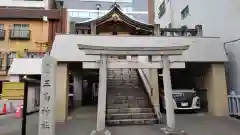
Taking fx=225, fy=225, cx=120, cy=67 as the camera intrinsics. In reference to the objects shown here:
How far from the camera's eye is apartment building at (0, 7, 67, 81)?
21.8m

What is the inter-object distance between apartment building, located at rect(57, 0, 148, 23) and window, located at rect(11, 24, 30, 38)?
1922 centimetres

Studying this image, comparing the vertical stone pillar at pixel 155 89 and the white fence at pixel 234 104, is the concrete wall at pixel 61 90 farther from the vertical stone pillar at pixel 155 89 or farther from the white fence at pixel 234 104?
the white fence at pixel 234 104

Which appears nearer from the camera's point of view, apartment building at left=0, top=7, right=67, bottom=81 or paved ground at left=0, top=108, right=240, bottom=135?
paved ground at left=0, top=108, right=240, bottom=135

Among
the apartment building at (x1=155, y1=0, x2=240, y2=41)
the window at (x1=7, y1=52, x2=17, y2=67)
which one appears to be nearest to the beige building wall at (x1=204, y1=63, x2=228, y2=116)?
the apartment building at (x1=155, y1=0, x2=240, y2=41)

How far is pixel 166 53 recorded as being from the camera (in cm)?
1013

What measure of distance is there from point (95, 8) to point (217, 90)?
35.0m

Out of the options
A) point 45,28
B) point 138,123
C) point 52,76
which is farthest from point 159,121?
point 45,28

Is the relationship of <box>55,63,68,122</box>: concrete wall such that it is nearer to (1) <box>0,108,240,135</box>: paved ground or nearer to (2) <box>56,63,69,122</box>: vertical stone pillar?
(2) <box>56,63,69,122</box>: vertical stone pillar

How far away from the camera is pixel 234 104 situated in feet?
41.7

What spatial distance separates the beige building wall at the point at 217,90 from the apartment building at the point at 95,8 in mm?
29922

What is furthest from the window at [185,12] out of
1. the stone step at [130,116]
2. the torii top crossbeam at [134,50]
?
the stone step at [130,116]

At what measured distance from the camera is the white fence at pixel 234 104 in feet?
40.3

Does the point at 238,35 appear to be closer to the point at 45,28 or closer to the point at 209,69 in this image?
the point at 209,69

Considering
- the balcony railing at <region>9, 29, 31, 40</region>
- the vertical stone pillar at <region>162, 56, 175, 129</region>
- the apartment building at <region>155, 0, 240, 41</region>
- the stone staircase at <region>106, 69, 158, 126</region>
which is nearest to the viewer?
the vertical stone pillar at <region>162, 56, 175, 129</region>
